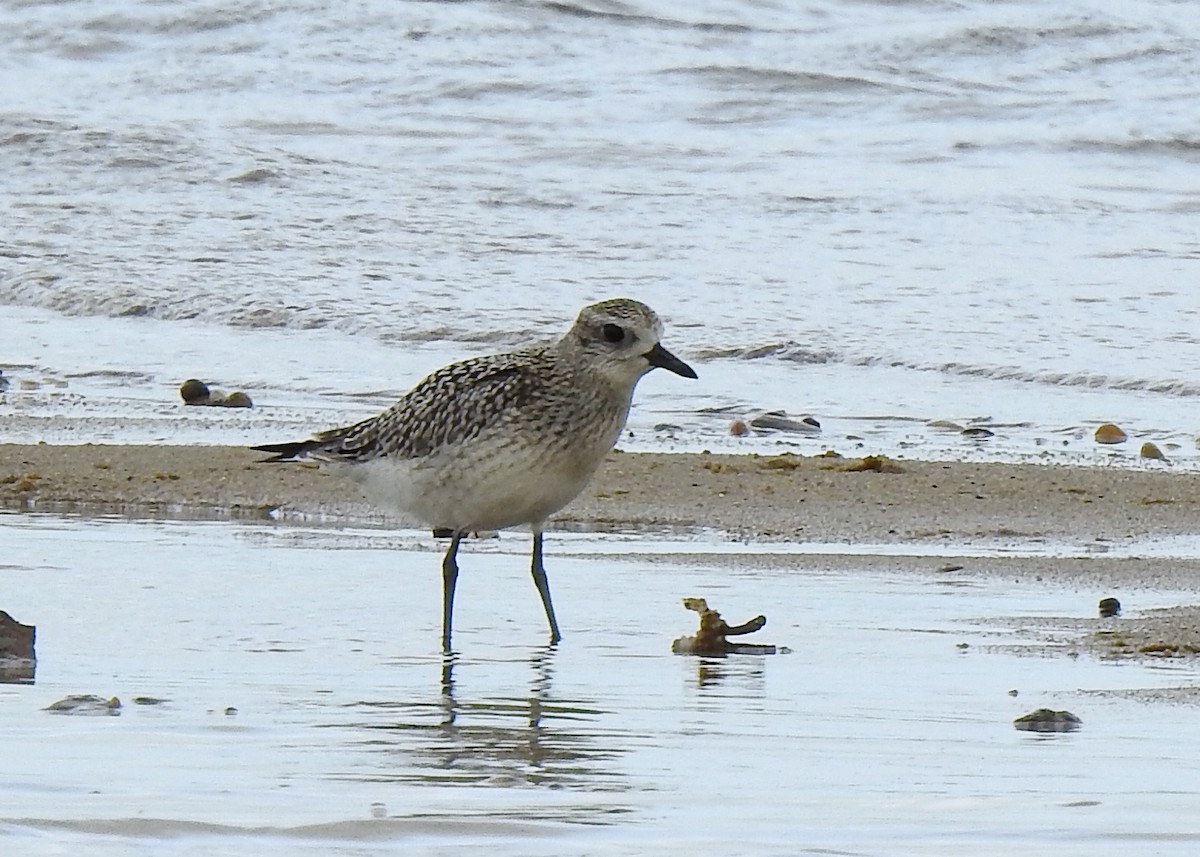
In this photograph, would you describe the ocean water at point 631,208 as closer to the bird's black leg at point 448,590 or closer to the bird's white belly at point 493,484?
the bird's white belly at point 493,484

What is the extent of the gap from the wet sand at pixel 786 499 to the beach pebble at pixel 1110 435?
85 cm

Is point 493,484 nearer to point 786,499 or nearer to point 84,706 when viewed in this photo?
point 84,706

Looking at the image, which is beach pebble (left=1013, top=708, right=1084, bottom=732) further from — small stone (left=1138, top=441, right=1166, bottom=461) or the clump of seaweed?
small stone (left=1138, top=441, right=1166, bottom=461)

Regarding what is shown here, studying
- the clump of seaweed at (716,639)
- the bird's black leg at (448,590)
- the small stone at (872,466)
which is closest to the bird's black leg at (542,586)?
the bird's black leg at (448,590)

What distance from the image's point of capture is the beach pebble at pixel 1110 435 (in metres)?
8.77

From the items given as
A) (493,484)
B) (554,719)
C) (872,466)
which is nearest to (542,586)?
(493,484)

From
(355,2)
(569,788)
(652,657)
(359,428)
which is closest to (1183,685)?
(652,657)

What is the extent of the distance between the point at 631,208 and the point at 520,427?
8485 mm

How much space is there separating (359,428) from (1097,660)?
83.8 inches

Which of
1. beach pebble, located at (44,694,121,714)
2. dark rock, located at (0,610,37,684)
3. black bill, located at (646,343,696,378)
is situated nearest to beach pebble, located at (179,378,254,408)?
black bill, located at (646,343,696,378)

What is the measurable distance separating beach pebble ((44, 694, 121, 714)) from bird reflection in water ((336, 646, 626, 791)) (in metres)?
0.42

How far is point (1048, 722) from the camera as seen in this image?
393 cm

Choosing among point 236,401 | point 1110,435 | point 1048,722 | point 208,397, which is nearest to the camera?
point 1048,722

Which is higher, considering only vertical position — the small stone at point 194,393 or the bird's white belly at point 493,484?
the small stone at point 194,393
